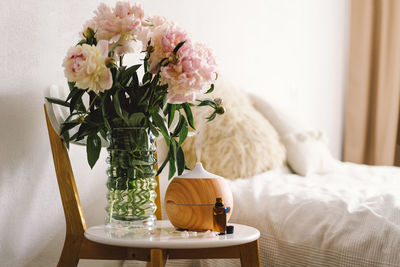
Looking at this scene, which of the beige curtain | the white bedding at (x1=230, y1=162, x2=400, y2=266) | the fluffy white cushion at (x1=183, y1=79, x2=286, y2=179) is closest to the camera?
the white bedding at (x1=230, y1=162, x2=400, y2=266)

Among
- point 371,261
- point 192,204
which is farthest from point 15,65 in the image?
point 371,261

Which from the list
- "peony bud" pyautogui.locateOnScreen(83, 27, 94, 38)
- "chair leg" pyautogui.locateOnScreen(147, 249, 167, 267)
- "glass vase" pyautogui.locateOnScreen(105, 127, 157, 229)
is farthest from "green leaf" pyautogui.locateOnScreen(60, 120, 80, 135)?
"chair leg" pyautogui.locateOnScreen(147, 249, 167, 267)

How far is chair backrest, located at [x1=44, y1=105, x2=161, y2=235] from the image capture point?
3.46 ft

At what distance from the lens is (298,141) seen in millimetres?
1995

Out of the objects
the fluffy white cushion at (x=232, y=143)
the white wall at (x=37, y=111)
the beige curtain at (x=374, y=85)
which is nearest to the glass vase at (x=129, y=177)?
the white wall at (x=37, y=111)

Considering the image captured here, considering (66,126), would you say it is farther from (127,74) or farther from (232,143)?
(232,143)

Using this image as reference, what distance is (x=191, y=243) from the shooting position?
0.92 m

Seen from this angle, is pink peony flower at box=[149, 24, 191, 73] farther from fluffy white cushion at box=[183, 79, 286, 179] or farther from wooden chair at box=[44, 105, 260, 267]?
fluffy white cushion at box=[183, 79, 286, 179]

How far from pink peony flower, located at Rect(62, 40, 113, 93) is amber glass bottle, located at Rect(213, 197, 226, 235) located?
0.37 m

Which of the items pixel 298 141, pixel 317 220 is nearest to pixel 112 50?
pixel 317 220

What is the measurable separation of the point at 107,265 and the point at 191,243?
615 millimetres

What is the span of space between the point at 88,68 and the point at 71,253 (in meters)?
0.45

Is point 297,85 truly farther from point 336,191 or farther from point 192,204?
point 192,204

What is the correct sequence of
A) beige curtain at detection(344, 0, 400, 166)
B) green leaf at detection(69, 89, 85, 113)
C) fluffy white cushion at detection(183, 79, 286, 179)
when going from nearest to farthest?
green leaf at detection(69, 89, 85, 113), fluffy white cushion at detection(183, 79, 286, 179), beige curtain at detection(344, 0, 400, 166)
